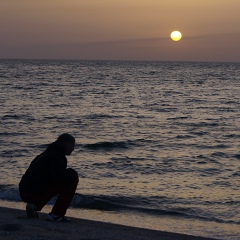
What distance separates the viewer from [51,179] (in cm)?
778

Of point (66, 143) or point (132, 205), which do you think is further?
point (132, 205)

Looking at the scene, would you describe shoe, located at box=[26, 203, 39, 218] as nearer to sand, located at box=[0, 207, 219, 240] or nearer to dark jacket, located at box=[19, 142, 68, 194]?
sand, located at box=[0, 207, 219, 240]

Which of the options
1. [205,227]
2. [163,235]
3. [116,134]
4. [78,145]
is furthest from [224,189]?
[116,134]

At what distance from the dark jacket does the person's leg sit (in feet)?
0.27

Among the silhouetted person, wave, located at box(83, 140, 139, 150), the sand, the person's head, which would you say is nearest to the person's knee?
the silhouetted person

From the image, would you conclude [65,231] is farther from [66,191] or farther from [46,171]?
[46,171]

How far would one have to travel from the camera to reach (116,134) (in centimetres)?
2289

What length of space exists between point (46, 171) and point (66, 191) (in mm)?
430

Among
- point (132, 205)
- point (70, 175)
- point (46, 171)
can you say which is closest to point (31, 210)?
point (46, 171)

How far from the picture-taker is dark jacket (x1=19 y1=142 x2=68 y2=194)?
7.60 m

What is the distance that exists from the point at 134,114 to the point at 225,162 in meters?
15.7

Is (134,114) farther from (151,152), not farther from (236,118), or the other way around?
(151,152)

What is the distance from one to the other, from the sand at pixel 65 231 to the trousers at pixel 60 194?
0.23 metres

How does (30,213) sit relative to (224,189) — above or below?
above
